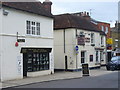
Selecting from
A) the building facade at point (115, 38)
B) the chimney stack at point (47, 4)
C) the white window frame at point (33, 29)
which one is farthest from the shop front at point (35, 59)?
the building facade at point (115, 38)

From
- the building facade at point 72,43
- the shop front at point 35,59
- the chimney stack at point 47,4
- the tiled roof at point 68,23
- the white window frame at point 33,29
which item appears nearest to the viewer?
the shop front at point 35,59

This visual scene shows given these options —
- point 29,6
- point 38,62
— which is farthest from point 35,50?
point 29,6

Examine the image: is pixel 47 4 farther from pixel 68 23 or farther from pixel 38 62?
pixel 38 62

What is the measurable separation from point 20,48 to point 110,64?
545 inches

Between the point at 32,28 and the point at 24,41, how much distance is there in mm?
2108

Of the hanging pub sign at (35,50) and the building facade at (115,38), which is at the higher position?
the building facade at (115,38)

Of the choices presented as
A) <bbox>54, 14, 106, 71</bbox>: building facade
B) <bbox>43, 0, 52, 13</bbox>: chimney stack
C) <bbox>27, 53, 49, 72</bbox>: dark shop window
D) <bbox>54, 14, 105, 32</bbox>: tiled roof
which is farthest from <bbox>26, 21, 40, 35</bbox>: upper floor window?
<bbox>54, 14, 105, 32</bbox>: tiled roof

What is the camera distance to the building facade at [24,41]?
1766 cm

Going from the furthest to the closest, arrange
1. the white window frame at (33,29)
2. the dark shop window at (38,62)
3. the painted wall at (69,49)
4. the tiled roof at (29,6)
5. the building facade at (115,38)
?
the building facade at (115,38)
the painted wall at (69,49)
the dark shop window at (38,62)
the white window frame at (33,29)
the tiled roof at (29,6)

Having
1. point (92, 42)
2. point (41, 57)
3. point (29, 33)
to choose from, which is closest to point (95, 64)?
point (92, 42)

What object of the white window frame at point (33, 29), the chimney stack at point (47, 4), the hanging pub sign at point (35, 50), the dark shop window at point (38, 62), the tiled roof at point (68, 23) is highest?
the chimney stack at point (47, 4)

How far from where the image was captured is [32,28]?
20.8 metres

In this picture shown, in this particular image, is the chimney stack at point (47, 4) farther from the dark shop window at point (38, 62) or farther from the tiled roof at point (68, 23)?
the dark shop window at point (38, 62)

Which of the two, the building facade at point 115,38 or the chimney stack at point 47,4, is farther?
the building facade at point 115,38
